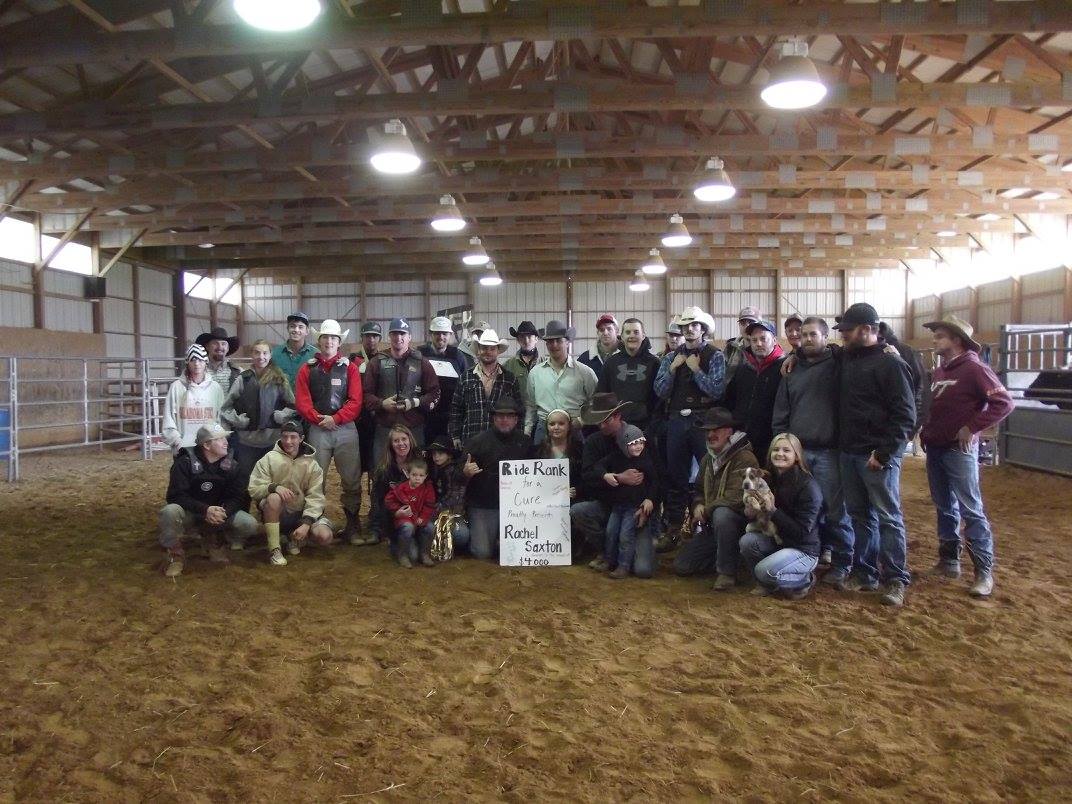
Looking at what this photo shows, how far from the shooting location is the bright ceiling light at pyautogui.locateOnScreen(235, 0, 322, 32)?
471 cm

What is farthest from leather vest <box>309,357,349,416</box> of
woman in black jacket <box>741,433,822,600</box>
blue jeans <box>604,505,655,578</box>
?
woman in black jacket <box>741,433,822,600</box>

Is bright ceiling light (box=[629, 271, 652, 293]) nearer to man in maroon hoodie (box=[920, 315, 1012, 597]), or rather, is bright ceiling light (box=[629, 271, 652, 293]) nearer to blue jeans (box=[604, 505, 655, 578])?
man in maroon hoodie (box=[920, 315, 1012, 597])

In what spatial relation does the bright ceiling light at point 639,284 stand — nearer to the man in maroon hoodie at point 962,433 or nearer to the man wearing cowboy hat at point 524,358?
the man wearing cowboy hat at point 524,358

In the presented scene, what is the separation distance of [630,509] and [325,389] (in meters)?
2.66

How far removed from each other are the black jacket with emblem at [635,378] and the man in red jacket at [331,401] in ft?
6.99

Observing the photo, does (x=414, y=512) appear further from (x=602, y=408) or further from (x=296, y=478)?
(x=602, y=408)

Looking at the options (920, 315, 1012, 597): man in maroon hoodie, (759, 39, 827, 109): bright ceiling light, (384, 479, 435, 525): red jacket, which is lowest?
(384, 479, 435, 525): red jacket

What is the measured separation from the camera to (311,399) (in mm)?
5898

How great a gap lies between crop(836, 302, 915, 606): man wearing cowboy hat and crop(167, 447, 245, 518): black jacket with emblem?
452 centimetres

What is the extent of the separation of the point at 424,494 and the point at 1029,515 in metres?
6.21

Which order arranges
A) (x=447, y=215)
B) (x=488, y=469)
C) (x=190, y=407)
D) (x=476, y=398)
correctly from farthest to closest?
(x=447, y=215) → (x=190, y=407) → (x=476, y=398) → (x=488, y=469)

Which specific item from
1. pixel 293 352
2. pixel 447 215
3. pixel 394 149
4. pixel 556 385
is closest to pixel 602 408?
pixel 556 385

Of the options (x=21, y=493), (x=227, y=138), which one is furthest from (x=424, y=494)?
(x=227, y=138)

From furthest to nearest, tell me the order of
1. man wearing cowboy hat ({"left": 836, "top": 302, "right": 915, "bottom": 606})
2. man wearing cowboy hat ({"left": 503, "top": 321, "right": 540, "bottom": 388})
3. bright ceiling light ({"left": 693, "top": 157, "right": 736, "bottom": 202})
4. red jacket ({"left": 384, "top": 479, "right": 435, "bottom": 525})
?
bright ceiling light ({"left": 693, "top": 157, "right": 736, "bottom": 202}) < man wearing cowboy hat ({"left": 503, "top": 321, "right": 540, "bottom": 388}) < red jacket ({"left": 384, "top": 479, "right": 435, "bottom": 525}) < man wearing cowboy hat ({"left": 836, "top": 302, "right": 915, "bottom": 606})
